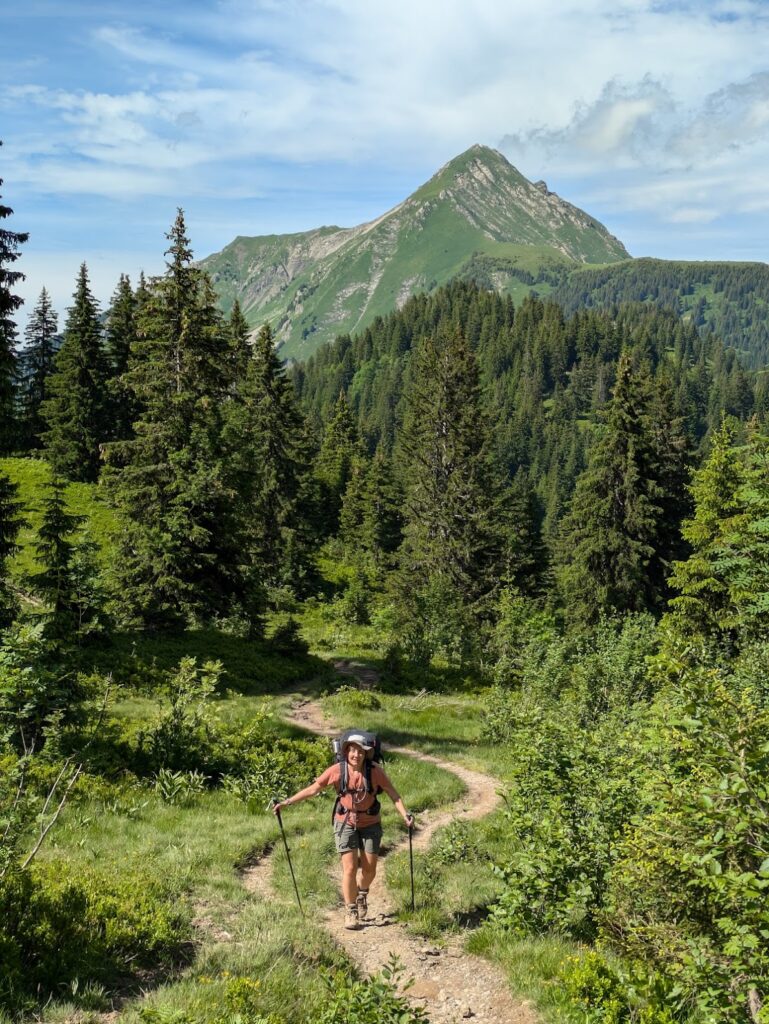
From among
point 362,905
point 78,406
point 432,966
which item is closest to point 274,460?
point 78,406

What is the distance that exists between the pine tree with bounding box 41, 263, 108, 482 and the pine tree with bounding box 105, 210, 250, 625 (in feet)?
71.3

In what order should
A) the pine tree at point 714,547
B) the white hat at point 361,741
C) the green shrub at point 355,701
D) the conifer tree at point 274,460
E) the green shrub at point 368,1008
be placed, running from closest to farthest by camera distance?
1. the green shrub at point 368,1008
2. the white hat at point 361,741
3. the green shrub at point 355,701
4. the pine tree at point 714,547
5. the conifer tree at point 274,460

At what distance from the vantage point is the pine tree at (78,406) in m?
42.2

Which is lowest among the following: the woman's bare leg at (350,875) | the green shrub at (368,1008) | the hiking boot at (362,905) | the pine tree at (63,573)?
the hiking boot at (362,905)

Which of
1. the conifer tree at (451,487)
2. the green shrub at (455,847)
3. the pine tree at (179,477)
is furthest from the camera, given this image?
the conifer tree at (451,487)

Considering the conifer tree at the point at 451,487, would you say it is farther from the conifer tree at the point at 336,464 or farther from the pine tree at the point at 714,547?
the conifer tree at the point at 336,464

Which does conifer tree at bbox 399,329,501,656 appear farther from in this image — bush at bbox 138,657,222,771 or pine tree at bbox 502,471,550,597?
bush at bbox 138,657,222,771

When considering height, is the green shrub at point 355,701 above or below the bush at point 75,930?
below

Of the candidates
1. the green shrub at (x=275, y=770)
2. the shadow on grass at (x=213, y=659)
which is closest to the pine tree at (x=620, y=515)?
the shadow on grass at (x=213, y=659)

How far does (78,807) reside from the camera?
9.75m

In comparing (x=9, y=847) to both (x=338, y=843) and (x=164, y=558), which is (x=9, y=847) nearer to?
(x=338, y=843)

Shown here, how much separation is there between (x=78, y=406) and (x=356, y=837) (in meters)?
40.9

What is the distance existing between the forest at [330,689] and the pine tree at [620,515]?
0.50ft

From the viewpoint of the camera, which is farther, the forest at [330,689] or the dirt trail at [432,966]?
the dirt trail at [432,966]
